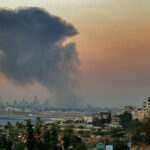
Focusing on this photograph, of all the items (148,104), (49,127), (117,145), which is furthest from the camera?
(148,104)

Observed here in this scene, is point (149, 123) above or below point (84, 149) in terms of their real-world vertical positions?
above

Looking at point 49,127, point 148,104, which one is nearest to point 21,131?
point 49,127

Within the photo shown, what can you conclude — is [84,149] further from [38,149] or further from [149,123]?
[38,149]

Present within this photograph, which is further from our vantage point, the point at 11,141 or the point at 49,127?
the point at 49,127

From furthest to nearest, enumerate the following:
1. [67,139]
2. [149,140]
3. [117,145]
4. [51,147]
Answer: [117,145]
[149,140]
[67,139]
[51,147]

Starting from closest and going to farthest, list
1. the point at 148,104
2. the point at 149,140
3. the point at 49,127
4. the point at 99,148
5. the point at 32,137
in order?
the point at 32,137
the point at 49,127
the point at 149,140
the point at 99,148
the point at 148,104

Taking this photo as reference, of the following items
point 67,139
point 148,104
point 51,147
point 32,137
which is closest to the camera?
point 32,137

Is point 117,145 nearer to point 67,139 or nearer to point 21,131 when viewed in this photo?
point 67,139

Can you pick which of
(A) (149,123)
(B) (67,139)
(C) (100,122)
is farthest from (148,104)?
(B) (67,139)

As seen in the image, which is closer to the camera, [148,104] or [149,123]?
[149,123]
